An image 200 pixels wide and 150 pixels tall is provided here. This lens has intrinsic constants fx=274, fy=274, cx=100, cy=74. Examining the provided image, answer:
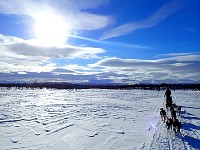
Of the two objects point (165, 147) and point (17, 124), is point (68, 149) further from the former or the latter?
point (17, 124)

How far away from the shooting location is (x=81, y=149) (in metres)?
8.89

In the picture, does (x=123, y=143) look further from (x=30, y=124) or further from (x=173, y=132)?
(x=30, y=124)

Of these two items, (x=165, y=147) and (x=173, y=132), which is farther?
(x=173, y=132)

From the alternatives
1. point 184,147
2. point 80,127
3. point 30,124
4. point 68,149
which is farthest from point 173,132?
point 30,124

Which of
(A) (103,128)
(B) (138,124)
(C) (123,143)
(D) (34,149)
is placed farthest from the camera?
(B) (138,124)

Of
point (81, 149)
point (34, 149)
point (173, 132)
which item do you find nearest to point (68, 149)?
point (81, 149)

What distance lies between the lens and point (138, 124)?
47.1ft

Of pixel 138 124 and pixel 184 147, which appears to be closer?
pixel 184 147

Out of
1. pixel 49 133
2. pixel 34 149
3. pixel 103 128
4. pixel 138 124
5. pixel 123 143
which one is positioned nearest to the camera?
pixel 34 149

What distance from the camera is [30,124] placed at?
13.7 m

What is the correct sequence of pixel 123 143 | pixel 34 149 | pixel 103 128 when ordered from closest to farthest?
pixel 34 149
pixel 123 143
pixel 103 128

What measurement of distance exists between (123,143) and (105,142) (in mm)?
655

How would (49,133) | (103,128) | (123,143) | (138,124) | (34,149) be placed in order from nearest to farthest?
(34,149), (123,143), (49,133), (103,128), (138,124)

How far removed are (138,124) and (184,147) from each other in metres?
→ 5.22
